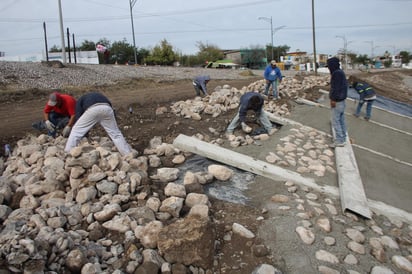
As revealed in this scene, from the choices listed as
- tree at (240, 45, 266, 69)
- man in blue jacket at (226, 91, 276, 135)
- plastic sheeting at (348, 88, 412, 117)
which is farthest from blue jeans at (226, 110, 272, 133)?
tree at (240, 45, 266, 69)

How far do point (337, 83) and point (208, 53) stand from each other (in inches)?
2092

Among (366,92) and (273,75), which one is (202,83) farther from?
(366,92)

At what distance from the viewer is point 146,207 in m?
3.44

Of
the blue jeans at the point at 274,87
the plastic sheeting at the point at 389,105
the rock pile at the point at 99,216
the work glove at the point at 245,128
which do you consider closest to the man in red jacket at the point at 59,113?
the rock pile at the point at 99,216

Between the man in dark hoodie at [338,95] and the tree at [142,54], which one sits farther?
the tree at [142,54]

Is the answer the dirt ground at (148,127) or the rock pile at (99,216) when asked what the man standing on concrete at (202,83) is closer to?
the dirt ground at (148,127)

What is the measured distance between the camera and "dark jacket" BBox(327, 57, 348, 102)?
5703 mm

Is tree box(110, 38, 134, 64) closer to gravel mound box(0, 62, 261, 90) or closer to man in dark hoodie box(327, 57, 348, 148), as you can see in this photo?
gravel mound box(0, 62, 261, 90)

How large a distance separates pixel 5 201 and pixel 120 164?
4.35ft

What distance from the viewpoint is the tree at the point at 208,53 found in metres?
55.3

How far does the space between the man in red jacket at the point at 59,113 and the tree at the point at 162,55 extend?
3776 cm

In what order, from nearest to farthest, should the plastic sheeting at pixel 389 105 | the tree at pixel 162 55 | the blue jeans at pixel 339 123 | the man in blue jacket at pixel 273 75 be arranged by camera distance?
the blue jeans at pixel 339 123, the man in blue jacket at pixel 273 75, the plastic sheeting at pixel 389 105, the tree at pixel 162 55

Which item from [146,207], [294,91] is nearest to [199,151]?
[146,207]

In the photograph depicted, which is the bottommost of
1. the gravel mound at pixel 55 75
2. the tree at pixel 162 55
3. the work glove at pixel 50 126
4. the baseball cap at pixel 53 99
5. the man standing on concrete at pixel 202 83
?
the work glove at pixel 50 126
